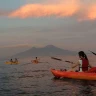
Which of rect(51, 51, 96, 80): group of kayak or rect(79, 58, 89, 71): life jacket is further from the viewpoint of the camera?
rect(79, 58, 89, 71): life jacket

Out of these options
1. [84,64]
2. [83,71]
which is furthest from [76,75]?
[84,64]

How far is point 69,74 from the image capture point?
1313 inches

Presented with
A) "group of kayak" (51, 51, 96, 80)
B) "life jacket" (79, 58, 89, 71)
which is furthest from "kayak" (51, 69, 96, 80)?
"life jacket" (79, 58, 89, 71)

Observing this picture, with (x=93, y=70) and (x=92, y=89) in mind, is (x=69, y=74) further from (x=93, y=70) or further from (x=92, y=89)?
(x=92, y=89)

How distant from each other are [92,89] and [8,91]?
326 inches

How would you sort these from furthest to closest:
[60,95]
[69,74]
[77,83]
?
[69,74]
[77,83]
[60,95]

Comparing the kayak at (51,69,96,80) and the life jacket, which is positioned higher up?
the life jacket

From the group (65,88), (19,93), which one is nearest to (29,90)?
(19,93)

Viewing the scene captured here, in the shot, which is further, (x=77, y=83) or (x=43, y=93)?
(x=77, y=83)

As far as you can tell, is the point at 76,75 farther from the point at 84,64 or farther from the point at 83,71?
the point at 84,64

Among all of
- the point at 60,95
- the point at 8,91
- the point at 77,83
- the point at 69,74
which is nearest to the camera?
the point at 60,95

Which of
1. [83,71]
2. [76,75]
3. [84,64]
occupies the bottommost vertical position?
[76,75]

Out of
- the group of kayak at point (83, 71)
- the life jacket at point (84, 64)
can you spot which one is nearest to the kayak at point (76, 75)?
the group of kayak at point (83, 71)

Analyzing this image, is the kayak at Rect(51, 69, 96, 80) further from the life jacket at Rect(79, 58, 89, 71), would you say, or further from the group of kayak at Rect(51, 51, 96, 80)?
the life jacket at Rect(79, 58, 89, 71)
